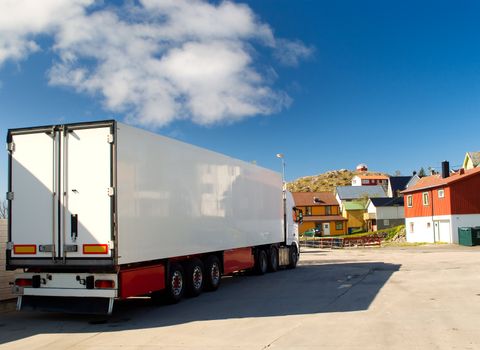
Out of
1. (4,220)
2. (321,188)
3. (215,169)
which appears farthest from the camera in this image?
(321,188)

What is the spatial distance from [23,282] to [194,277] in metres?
4.28

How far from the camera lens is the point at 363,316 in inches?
396

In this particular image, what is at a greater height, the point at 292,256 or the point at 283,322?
the point at 292,256

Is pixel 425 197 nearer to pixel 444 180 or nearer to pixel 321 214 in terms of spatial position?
pixel 444 180

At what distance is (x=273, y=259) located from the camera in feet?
68.7

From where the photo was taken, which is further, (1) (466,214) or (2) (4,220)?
(1) (466,214)

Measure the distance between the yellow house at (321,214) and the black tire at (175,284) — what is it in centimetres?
7328

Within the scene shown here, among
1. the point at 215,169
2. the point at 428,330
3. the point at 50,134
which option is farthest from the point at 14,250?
the point at 428,330

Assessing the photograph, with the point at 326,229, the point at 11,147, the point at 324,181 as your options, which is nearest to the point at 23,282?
the point at 11,147

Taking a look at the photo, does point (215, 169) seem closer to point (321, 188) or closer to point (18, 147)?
point (18, 147)

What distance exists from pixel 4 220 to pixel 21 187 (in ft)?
6.59

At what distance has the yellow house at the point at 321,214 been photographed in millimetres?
86438

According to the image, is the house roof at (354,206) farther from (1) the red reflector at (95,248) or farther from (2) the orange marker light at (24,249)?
(1) the red reflector at (95,248)

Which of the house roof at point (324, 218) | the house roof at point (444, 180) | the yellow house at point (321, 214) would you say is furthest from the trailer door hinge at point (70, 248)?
the house roof at point (324, 218)
